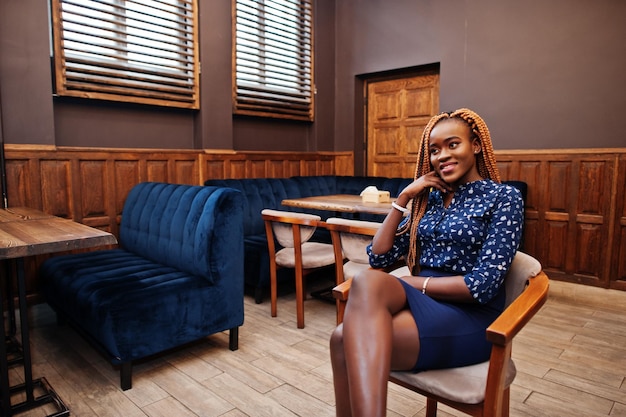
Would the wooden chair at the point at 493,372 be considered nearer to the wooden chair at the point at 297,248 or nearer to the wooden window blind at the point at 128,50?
the wooden chair at the point at 297,248

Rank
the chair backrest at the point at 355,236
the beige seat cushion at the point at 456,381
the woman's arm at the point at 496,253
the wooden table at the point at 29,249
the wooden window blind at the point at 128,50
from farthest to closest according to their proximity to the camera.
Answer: the wooden window blind at the point at 128,50
the chair backrest at the point at 355,236
the wooden table at the point at 29,249
the woman's arm at the point at 496,253
the beige seat cushion at the point at 456,381

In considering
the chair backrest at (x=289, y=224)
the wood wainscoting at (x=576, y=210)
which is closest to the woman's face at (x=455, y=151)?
the chair backrest at (x=289, y=224)

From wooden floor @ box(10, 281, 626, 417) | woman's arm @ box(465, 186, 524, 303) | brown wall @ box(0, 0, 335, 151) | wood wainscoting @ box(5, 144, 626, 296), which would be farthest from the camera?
wood wainscoting @ box(5, 144, 626, 296)

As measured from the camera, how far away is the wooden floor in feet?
6.61

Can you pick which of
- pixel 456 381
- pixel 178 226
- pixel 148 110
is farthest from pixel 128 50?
pixel 456 381

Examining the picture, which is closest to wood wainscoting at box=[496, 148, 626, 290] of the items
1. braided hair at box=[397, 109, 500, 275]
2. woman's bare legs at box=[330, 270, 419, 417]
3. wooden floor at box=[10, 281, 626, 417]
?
wooden floor at box=[10, 281, 626, 417]

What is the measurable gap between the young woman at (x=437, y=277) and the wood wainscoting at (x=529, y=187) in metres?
2.74

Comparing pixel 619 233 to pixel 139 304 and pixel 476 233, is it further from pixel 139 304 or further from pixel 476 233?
pixel 139 304

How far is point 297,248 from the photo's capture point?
114 inches

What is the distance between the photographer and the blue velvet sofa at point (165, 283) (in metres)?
2.19

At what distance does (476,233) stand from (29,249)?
63.3 inches

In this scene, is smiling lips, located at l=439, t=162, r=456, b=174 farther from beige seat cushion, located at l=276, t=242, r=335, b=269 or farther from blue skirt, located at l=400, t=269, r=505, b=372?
beige seat cushion, located at l=276, t=242, r=335, b=269

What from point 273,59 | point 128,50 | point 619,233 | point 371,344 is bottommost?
point 619,233

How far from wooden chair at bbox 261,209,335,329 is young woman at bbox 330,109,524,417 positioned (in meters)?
1.11
